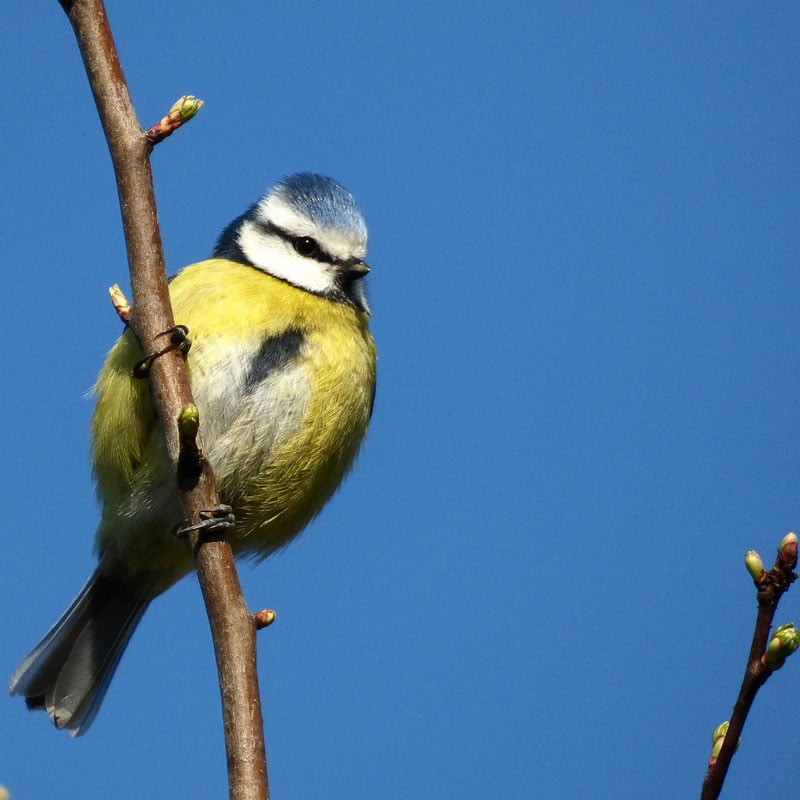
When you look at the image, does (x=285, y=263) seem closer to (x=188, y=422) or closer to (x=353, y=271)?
(x=353, y=271)

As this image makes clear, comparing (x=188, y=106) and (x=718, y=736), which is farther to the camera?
(x=188, y=106)

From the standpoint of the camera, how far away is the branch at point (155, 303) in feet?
6.58

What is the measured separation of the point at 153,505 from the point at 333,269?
38.4 inches

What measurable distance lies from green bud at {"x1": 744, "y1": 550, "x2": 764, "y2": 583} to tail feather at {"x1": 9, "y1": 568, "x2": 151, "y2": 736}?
2438 mm

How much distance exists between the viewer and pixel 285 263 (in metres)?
3.38

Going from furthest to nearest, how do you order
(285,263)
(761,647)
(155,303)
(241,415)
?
(285,263) < (241,415) < (155,303) < (761,647)

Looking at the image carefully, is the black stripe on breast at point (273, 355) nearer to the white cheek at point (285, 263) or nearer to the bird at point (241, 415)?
the bird at point (241, 415)

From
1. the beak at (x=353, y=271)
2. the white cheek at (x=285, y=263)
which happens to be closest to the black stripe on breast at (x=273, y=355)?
the white cheek at (x=285, y=263)

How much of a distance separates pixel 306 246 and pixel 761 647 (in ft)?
7.82

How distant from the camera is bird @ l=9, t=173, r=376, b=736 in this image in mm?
2914

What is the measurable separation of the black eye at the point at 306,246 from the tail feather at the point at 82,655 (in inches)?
49.5

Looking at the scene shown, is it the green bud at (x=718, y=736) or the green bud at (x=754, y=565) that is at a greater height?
the green bud at (x=754, y=565)

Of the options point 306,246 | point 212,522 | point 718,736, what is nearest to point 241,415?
point 306,246

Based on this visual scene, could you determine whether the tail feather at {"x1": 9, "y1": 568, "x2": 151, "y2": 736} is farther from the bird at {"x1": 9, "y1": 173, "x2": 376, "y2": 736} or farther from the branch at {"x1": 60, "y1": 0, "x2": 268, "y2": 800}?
the branch at {"x1": 60, "y1": 0, "x2": 268, "y2": 800}
